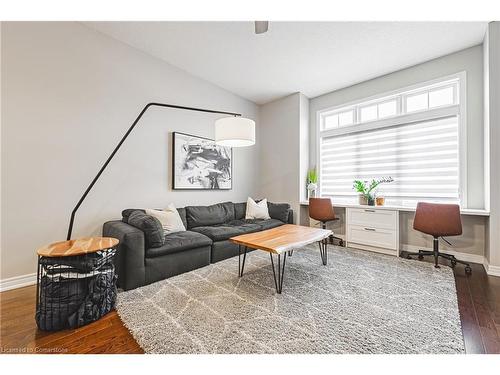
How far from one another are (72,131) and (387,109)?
16.1ft

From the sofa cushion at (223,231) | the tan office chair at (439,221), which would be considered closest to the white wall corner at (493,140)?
the tan office chair at (439,221)

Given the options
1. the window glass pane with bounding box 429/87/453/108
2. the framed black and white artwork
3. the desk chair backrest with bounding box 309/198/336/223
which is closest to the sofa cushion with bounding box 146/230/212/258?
the framed black and white artwork

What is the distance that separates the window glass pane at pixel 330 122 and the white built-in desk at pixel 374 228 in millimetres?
1864

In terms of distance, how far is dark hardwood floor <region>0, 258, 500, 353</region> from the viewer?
142 cm

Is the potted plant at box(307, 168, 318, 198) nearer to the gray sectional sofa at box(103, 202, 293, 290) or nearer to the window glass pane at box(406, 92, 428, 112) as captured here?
the gray sectional sofa at box(103, 202, 293, 290)

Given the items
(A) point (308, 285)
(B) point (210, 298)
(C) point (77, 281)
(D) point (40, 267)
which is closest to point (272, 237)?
(A) point (308, 285)

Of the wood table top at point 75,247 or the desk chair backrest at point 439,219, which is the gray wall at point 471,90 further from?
the wood table top at point 75,247

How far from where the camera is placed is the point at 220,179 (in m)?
4.39

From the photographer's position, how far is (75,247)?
1845 mm

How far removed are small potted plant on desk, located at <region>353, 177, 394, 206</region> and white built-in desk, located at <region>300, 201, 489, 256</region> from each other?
205 millimetres

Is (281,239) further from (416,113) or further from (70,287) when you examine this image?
(416,113)

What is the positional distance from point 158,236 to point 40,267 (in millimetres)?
960
